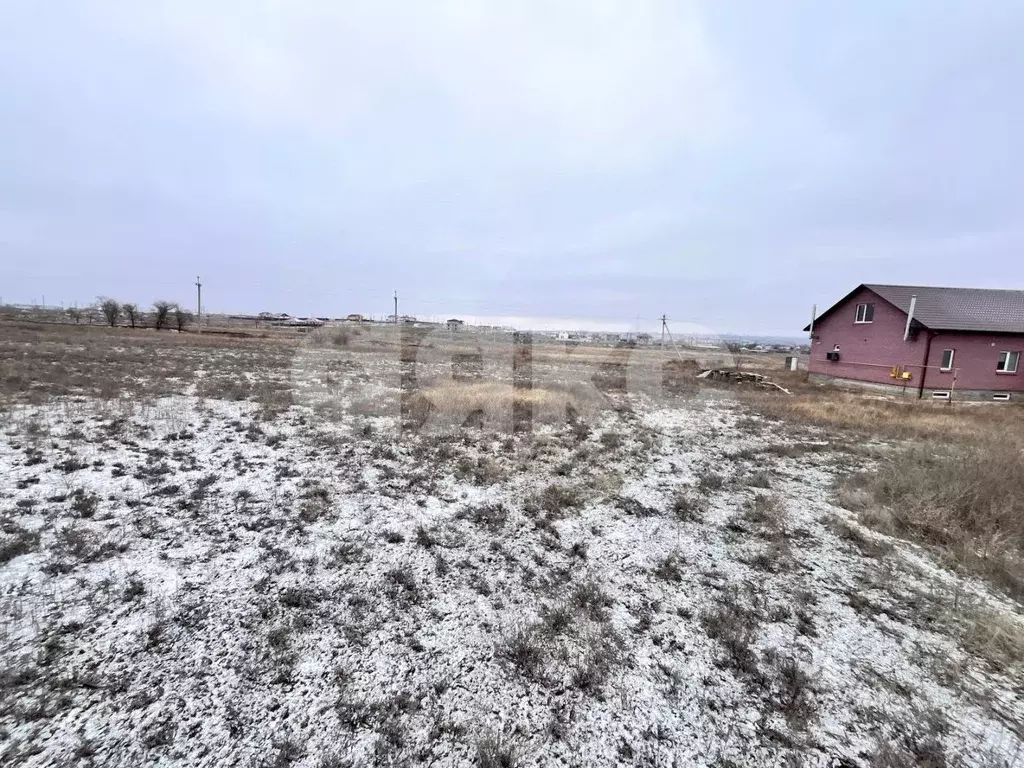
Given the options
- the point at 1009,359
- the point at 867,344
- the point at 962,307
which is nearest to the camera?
the point at 1009,359

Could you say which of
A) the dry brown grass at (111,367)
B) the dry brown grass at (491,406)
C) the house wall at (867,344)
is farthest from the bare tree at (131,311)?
the house wall at (867,344)

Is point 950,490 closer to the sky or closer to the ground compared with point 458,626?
closer to the sky

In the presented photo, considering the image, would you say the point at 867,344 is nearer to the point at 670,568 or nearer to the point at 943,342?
the point at 943,342

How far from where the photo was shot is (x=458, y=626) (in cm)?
310

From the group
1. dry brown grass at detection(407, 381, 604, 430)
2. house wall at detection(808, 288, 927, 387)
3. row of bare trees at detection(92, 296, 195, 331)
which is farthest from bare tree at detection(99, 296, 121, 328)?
house wall at detection(808, 288, 927, 387)

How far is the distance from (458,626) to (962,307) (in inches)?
1036

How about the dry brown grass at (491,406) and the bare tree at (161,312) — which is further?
the bare tree at (161,312)

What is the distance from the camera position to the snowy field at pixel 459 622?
2250mm

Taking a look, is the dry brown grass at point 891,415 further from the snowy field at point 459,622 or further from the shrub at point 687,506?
the shrub at point 687,506

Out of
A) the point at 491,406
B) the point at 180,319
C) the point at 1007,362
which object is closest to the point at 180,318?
the point at 180,319

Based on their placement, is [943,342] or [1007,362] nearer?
[943,342]

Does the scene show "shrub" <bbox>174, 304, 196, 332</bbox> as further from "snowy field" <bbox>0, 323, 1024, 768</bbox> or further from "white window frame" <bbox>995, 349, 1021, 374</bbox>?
"white window frame" <bbox>995, 349, 1021, 374</bbox>

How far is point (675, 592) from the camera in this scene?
12.1 ft

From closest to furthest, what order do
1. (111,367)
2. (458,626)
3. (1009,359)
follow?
(458,626) < (111,367) < (1009,359)
